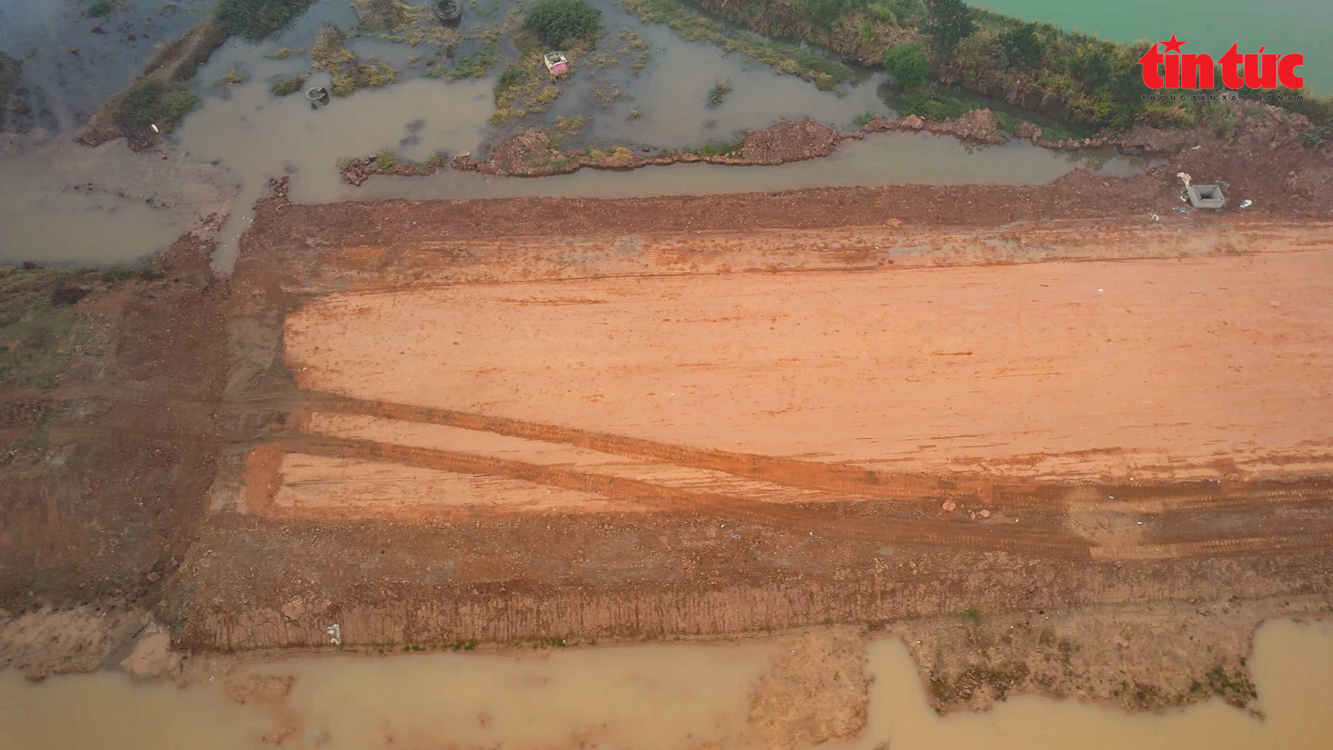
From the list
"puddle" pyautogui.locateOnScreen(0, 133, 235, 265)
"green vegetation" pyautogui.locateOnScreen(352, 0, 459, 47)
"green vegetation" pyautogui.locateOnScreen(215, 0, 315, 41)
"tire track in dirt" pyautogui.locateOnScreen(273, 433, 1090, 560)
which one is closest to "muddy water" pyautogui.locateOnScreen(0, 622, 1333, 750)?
"tire track in dirt" pyautogui.locateOnScreen(273, 433, 1090, 560)

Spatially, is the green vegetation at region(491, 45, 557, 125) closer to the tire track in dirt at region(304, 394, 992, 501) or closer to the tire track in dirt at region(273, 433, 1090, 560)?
the tire track in dirt at region(304, 394, 992, 501)

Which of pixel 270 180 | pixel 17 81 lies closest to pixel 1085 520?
pixel 270 180

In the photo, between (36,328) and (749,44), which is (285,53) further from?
(749,44)

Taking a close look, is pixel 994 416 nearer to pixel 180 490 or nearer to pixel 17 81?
pixel 180 490

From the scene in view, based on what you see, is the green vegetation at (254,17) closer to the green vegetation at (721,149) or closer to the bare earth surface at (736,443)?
the bare earth surface at (736,443)

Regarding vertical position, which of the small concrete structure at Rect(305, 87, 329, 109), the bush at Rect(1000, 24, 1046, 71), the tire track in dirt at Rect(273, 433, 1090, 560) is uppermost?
the bush at Rect(1000, 24, 1046, 71)
